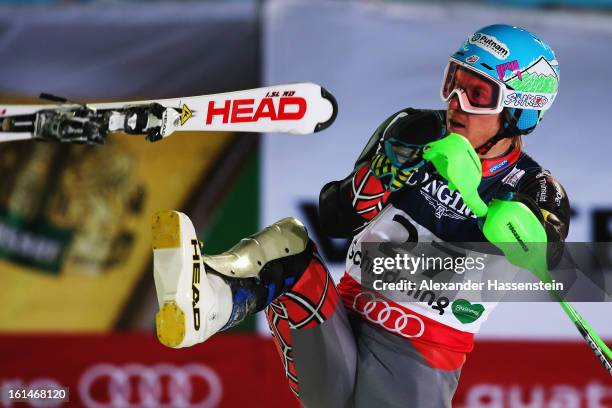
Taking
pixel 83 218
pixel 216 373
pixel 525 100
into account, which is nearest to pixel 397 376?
pixel 525 100

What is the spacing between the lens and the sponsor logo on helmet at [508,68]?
254 centimetres

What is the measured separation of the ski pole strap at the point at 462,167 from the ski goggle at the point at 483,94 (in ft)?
1.00

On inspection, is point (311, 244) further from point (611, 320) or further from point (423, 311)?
point (611, 320)

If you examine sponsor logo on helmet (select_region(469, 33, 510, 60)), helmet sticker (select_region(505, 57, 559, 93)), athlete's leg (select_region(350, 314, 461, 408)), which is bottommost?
athlete's leg (select_region(350, 314, 461, 408))

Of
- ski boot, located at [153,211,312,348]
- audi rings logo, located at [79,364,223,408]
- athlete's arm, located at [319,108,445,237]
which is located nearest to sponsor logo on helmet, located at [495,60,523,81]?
athlete's arm, located at [319,108,445,237]

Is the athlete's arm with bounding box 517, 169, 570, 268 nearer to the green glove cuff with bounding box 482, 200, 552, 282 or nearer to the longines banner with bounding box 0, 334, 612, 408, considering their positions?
Result: the green glove cuff with bounding box 482, 200, 552, 282

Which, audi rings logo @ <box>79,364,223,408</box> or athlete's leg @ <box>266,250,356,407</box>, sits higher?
athlete's leg @ <box>266,250,356,407</box>

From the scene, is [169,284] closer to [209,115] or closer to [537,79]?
[209,115]

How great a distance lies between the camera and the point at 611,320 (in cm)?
420

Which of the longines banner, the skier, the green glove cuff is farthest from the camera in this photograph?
the longines banner

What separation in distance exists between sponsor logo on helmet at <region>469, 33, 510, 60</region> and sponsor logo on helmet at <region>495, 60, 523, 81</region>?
2 centimetres

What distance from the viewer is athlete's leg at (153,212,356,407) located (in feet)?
7.34

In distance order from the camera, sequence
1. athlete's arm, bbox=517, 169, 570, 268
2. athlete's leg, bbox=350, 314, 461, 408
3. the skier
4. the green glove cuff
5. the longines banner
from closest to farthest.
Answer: the green glove cuff, athlete's arm, bbox=517, 169, 570, 268, the skier, athlete's leg, bbox=350, 314, 461, 408, the longines banner

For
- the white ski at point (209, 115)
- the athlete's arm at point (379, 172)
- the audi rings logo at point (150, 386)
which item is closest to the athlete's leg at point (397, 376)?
the athlete's arm at point (379, 172)
